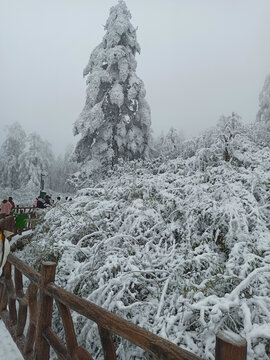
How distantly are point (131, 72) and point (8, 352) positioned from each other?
15.9 m

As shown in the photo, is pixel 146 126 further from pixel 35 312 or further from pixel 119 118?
pixel 35 312

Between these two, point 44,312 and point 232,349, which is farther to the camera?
point 44,312

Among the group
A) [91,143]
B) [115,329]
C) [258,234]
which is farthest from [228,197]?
[91,143]

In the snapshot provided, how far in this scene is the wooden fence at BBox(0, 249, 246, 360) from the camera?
158 centimetres

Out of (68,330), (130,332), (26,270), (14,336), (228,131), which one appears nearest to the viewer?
(130,332)

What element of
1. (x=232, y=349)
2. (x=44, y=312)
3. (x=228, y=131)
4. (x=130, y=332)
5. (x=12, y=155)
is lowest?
(x=44, y=312)

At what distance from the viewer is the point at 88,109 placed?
16.7 m

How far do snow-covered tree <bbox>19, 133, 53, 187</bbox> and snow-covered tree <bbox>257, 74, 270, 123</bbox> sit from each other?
2816cm

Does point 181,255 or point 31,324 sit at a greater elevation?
point 181,255

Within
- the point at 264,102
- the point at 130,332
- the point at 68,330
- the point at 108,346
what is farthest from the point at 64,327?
the point at 264,102

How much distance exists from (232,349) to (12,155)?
42.1 meters

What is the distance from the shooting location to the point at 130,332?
1.85m

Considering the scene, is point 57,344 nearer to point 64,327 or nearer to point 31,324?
point 64,327

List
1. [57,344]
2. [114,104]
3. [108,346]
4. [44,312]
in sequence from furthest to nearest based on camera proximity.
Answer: [114,104]
[44,312]
[57,344]
[108,346]
